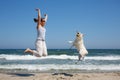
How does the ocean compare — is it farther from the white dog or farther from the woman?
the woman

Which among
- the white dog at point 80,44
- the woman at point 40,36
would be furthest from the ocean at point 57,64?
the woman at point 40,36

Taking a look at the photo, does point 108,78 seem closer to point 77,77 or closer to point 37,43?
point 77,77

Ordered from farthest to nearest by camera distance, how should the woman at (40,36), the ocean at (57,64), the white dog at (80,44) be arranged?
the ocean at (57,64) → the white dog at (80,44) → the woman at (40,36)

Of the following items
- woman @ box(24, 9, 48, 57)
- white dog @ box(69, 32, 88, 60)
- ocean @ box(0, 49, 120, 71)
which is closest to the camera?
woman @ box(24, 9, 48, 57)

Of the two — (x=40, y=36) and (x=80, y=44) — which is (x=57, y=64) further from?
(x=40, y=36)

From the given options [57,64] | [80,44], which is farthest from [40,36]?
[57,64]

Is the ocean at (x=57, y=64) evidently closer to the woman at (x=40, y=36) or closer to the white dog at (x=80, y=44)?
the white dog at (x=80, y=44)

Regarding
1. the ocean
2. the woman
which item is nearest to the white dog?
the woman

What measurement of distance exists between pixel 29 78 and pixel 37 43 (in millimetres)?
3271

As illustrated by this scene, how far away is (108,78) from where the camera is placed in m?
12.9

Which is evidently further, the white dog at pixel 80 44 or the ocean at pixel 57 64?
the ocean at pixel 57 64

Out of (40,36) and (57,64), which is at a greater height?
(40,36)

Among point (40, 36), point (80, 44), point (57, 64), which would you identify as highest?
point (40, 36)

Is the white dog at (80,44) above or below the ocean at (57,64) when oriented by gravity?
above
